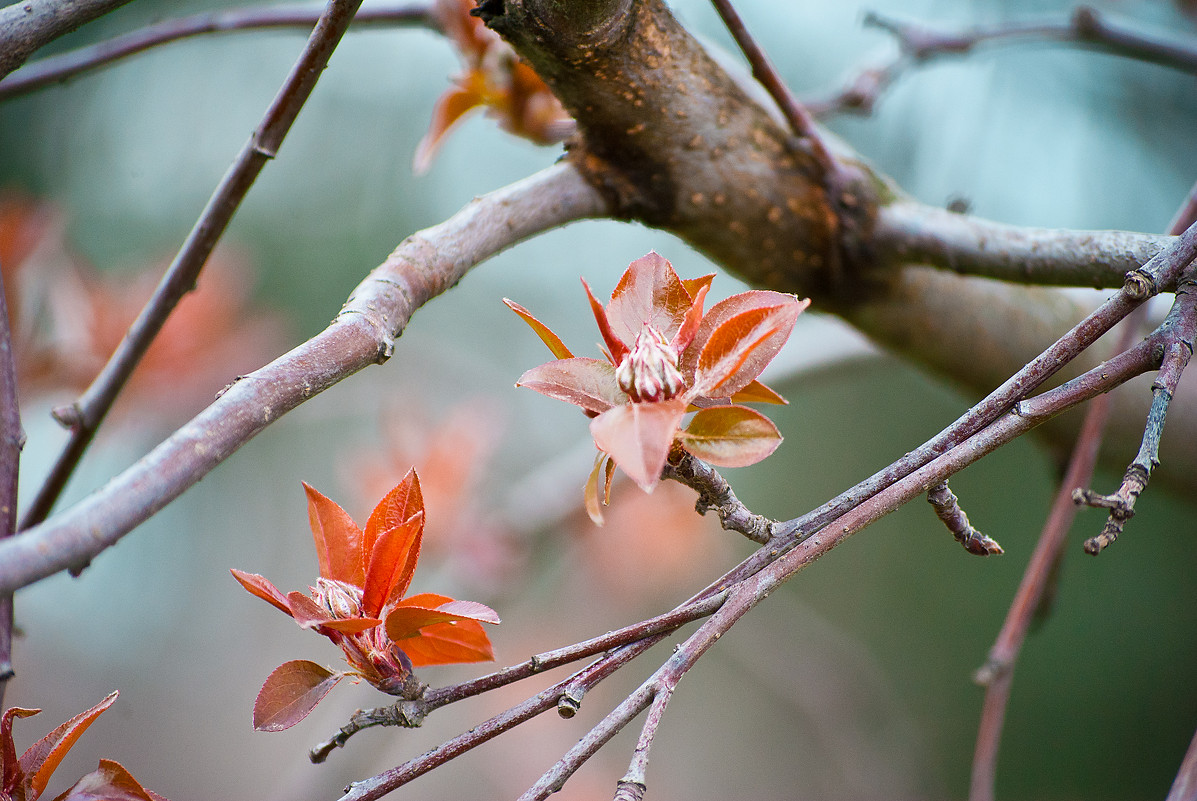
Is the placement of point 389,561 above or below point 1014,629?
above

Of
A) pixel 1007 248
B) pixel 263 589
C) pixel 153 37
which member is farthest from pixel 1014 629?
pixel 153 37

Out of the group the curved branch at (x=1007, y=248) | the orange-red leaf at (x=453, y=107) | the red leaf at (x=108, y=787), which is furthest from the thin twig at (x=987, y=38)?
the red leaf at (x=108, y=787)

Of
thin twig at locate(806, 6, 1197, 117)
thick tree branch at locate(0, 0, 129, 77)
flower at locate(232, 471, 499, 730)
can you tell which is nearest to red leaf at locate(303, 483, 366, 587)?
flower at locate(232, 471, 499, 730)

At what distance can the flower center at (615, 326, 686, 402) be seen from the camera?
0.28 metres

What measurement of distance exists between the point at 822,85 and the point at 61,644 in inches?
114

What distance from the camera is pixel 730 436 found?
288 mm

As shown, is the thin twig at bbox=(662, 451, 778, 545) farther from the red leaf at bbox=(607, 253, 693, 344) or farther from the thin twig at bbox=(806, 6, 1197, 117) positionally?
the thin twig at bbox=(806, 6, 1197, 117)

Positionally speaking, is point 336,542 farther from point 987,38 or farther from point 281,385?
point 987,38

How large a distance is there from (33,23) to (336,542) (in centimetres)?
25

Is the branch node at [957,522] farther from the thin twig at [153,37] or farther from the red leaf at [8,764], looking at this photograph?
the thin twig at [153,37]

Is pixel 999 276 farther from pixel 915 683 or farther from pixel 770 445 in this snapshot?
pixel 915 683

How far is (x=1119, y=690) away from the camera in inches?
74.1

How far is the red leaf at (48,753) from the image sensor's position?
0.29 m

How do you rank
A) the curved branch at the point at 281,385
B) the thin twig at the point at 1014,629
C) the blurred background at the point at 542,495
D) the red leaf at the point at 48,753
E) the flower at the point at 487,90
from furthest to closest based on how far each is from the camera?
the blurred background at the point at 542,495 < the flower at the point at 487,90 < the thin twig at the point at 1014,629 < the red leaf at the point at 48,753 < the curved branch at the point at 281,385
